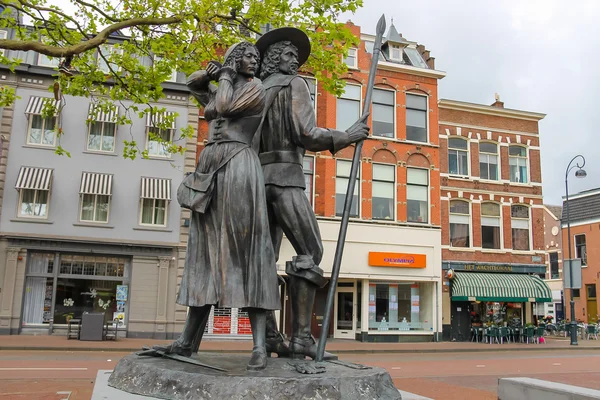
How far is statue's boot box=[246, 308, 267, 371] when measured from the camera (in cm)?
348

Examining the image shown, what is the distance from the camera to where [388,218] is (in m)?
26.2

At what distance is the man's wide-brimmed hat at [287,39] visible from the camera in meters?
4.45

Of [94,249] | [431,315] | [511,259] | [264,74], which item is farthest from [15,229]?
[511,259]

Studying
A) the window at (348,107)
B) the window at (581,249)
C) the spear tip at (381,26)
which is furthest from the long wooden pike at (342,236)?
the window at (581,249)

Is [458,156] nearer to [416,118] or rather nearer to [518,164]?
[416,118]

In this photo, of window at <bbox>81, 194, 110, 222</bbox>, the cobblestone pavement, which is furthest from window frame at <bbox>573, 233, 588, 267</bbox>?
window at <bbox>81, 194, 110, 222</bbox>

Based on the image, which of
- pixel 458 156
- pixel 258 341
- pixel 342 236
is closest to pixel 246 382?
pixel 258 341

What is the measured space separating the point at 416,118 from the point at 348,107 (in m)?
3.57

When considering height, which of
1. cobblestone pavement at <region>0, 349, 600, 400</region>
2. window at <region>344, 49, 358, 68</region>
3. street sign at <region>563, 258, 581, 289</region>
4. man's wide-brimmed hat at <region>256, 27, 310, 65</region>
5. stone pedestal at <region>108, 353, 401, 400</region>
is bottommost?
cobblestone pavement at <region>0, 349, 600, 400</region>

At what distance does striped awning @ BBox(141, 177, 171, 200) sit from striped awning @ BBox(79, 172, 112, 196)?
1.33 m

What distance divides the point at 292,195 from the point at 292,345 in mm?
1115

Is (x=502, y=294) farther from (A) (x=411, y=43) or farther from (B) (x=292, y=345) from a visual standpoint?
(B) (x=292, y=345)

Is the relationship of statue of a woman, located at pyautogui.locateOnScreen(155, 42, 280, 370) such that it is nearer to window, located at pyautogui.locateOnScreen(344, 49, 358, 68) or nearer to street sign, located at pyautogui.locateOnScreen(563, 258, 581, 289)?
window, located at pyautogui.locateOnScreen(344, 49, 358, 68)

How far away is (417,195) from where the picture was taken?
26938 mm
